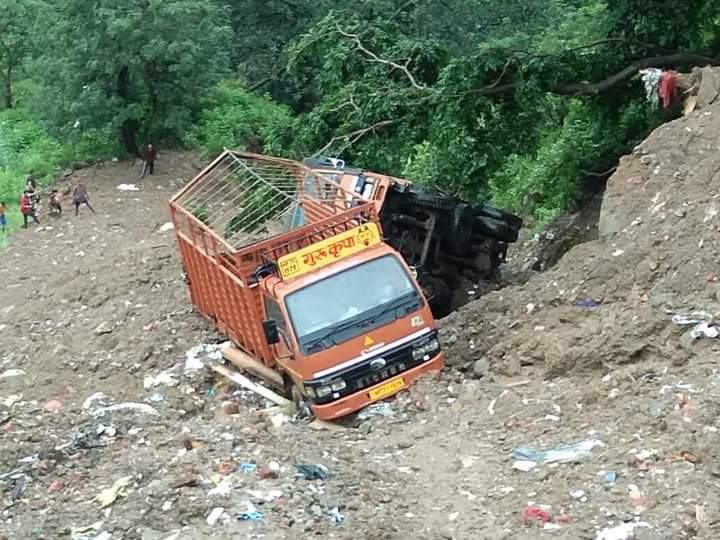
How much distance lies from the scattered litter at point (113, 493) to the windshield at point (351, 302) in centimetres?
240

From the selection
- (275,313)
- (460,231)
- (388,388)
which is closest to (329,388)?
(388,388)

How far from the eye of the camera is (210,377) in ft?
38.2

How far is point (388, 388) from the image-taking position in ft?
A: 31.9

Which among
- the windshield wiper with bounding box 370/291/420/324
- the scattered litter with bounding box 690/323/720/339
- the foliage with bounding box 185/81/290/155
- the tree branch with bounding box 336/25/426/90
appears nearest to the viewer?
the scattered litter with bounding box 690/323/720/339

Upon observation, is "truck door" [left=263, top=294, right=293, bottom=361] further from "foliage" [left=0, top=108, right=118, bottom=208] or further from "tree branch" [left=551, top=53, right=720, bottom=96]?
"foliage" [left=0, top=108, right=118, bottom=208]

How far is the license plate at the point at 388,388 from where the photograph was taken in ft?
31.8

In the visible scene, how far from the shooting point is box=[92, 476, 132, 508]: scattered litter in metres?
7.45

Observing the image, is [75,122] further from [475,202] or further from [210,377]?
[210,377]

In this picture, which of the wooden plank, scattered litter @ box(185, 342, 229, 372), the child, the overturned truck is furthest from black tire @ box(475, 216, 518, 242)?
the child

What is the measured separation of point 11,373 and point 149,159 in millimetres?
10733

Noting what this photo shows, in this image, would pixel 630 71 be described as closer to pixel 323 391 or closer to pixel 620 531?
pixel 323 391

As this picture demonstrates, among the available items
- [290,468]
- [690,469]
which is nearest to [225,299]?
[290,468]

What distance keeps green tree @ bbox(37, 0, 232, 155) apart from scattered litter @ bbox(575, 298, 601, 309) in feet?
46.2

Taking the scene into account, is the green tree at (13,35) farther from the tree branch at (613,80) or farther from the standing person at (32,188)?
the tree branch at (613,80)
